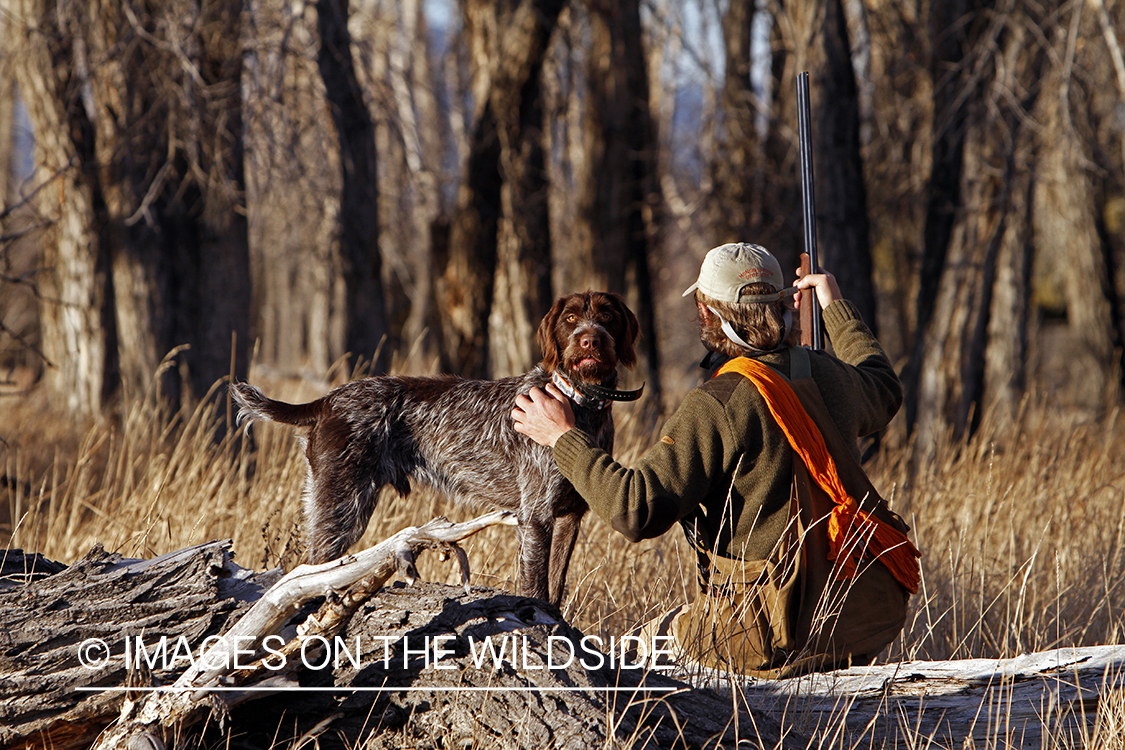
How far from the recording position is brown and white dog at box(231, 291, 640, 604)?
11.1 feet

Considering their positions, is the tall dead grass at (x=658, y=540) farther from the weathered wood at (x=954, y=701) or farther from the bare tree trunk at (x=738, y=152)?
the bare tree trunk at (x=738, y=152)

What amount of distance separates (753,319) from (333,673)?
1.54 m

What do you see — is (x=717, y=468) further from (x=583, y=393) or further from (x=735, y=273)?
(x=583, y=393)

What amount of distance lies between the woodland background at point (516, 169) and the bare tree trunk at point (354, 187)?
2 centimetres

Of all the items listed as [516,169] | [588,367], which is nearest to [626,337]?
[588,367]

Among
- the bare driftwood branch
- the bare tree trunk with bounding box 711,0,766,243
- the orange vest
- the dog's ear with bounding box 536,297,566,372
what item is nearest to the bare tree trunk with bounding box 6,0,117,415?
the dog's ear with bounding box 536,297,566,372

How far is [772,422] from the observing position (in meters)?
2.68

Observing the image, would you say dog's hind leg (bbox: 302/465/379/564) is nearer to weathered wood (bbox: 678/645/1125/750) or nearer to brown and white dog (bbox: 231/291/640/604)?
brown and white dog (bbox: 231/291/640/604)

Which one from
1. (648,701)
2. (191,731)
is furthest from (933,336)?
(191,731)

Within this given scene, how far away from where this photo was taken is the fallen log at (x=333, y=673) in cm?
218

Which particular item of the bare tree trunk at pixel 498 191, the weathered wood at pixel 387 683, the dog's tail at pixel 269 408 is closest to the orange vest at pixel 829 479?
the weathered wood at pixel 387 683

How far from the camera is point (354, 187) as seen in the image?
738cm

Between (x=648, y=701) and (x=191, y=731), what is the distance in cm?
110

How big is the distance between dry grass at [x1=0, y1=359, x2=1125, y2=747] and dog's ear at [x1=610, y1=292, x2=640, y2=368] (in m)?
0.80
